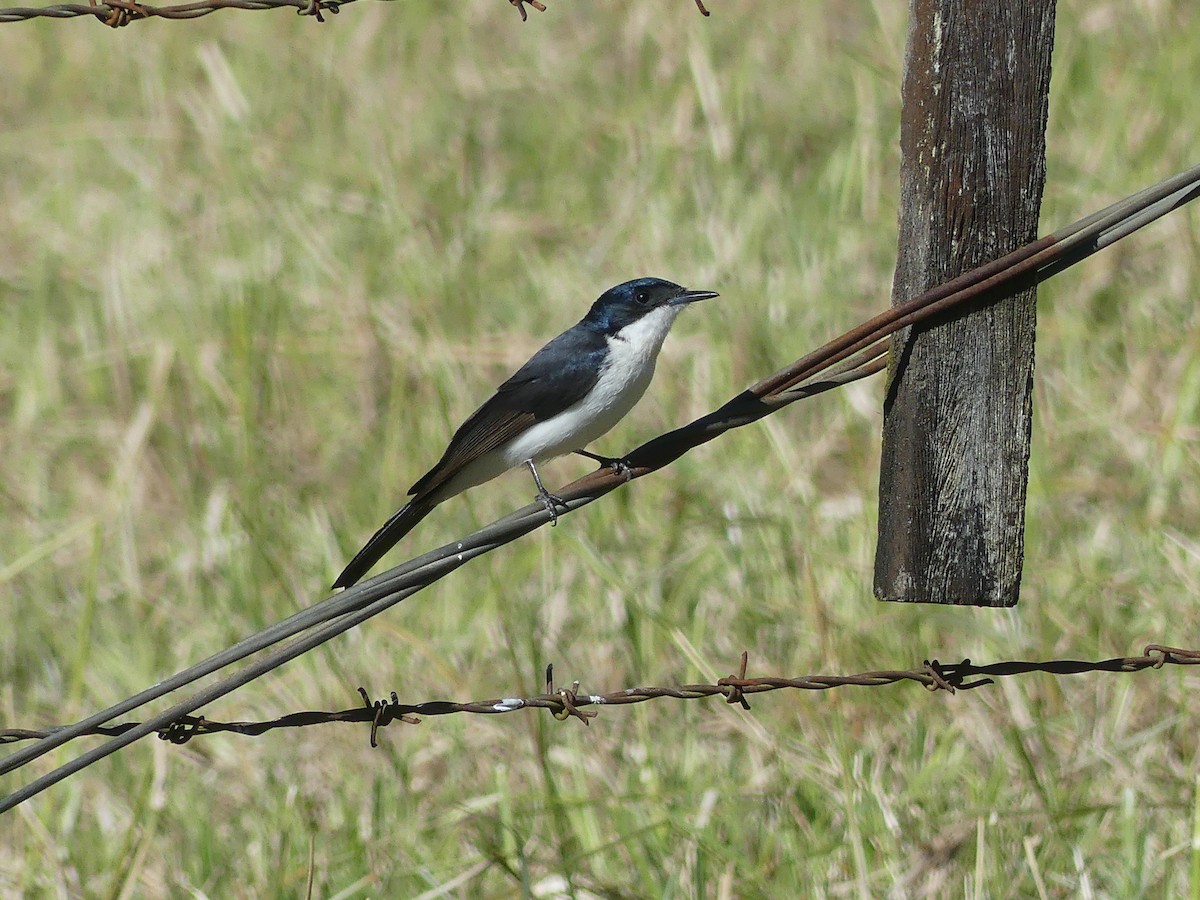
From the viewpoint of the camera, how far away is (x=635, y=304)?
170 inches

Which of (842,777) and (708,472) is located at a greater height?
(708,472)

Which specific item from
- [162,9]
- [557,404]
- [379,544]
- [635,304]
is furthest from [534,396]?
[162,9]

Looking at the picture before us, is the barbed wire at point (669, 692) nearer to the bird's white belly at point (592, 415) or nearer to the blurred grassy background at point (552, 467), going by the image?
the blurred grassy background at point (552, 467)

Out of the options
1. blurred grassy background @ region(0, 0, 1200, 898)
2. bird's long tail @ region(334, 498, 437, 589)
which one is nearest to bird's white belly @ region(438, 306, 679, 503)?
bird's long tail @ region(334, 498, 437, 589)

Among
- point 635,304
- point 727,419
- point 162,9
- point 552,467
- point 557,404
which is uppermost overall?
point 162,9

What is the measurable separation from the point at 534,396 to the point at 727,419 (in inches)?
54.8

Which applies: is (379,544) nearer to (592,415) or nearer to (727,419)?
(592,415)

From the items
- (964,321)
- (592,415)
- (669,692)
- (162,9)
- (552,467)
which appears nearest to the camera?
(964,321)

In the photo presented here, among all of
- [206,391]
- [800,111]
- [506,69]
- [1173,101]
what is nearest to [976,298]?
[206,391]

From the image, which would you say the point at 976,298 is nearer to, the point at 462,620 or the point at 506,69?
the point at 462,620

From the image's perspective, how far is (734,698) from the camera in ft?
9.96

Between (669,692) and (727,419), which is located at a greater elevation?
(727,419)

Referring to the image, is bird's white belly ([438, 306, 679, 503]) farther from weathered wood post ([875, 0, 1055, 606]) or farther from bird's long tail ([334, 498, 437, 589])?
weathered wood post ([875, 0, 1055, 606])

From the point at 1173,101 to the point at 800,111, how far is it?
185 centimetres
